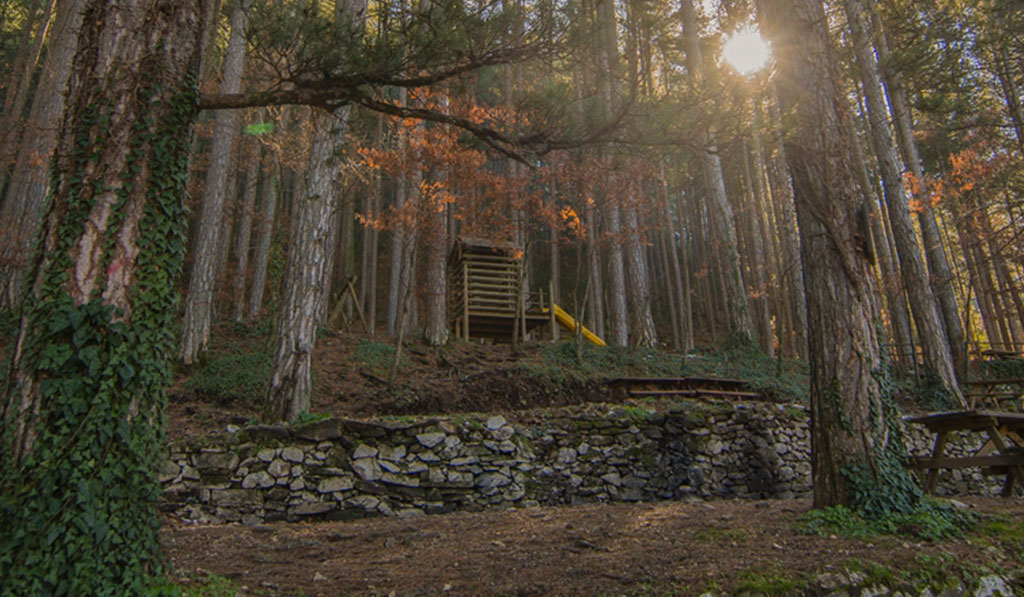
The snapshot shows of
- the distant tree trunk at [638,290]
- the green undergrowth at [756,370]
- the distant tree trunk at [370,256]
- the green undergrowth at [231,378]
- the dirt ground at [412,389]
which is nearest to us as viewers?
the dirt ground at [412,389]

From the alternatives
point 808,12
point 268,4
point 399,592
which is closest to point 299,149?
point 268,4

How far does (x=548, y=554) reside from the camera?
4.06m

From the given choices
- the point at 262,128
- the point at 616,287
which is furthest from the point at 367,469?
the point at 262,128

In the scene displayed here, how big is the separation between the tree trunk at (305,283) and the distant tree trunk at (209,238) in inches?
97.5

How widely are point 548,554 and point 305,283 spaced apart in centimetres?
483

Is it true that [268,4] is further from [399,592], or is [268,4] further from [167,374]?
[399,592]

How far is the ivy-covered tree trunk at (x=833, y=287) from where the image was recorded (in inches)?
180

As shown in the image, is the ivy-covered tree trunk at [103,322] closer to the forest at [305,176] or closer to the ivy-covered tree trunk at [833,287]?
the forest at [305,176]

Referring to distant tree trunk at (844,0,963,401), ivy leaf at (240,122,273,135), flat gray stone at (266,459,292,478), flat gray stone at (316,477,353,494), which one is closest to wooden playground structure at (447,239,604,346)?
ivy leaf at (240,122,273,135)

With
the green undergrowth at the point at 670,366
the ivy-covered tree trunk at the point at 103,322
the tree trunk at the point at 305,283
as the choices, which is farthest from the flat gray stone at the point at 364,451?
the green undergrowth at the point at 670,366

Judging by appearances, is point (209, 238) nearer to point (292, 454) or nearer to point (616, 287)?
point (292, 454)

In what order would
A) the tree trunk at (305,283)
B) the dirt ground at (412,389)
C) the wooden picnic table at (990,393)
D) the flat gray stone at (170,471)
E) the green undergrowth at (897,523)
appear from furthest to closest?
the wooden picnic table at (990,393) < the dirt ground at (412,389) < the tree trunk at (305,283) < the flat gray stone at (170,471) < the green undergrowth at (897,523)

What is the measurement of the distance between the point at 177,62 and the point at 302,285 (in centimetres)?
406

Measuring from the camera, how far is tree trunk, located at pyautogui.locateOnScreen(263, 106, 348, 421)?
684 cm
